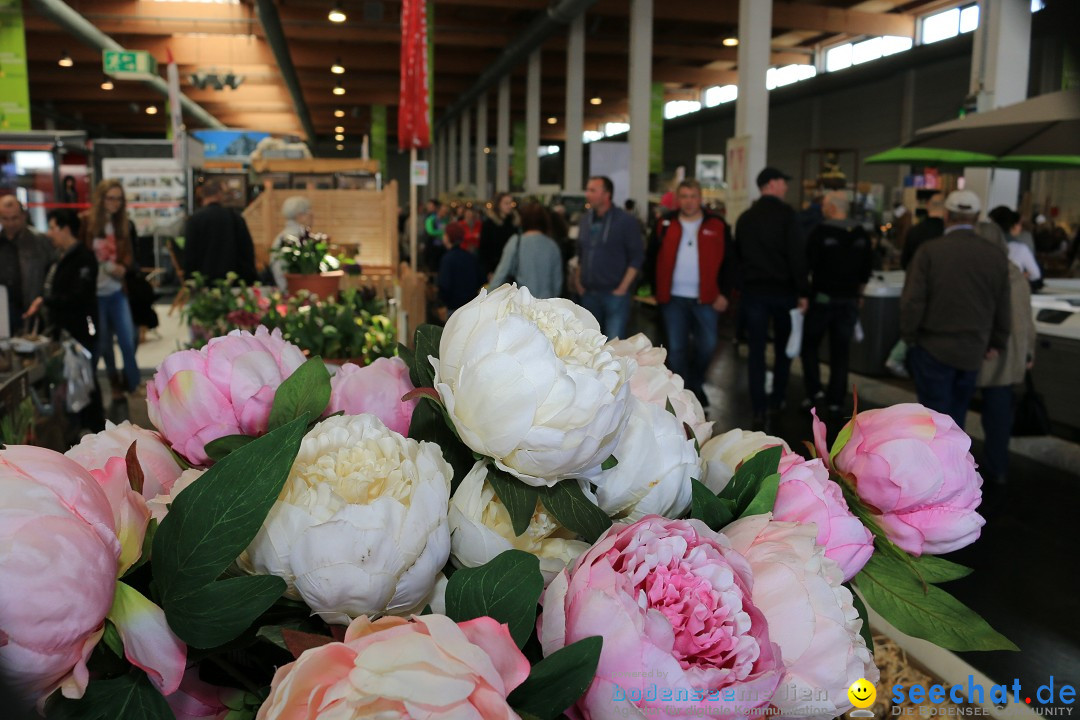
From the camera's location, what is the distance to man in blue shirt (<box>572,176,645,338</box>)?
22.8 ft

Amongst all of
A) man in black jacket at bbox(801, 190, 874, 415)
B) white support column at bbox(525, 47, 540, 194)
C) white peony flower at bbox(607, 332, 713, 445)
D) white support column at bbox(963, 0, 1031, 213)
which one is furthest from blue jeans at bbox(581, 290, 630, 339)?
white support column at bbox(525, 47, 540, 194)

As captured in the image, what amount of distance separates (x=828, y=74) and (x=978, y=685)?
22106 millimetres

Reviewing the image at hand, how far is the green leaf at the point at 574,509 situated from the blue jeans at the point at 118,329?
23.3 ft

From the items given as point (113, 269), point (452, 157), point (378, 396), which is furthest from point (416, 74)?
point (452, 157)

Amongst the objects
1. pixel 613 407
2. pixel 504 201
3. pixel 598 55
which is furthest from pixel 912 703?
pixel 598 55

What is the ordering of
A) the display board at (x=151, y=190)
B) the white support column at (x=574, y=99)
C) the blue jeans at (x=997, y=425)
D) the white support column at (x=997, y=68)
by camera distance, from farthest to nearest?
the white support column at (x=574, y=99) → the display board at (x=151, y=190) → the white support column at (x=997, y=68) → the blue jeans at (x=997, y=425)

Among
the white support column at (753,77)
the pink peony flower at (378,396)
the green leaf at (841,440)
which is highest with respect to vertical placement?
the white support column at (753,77)

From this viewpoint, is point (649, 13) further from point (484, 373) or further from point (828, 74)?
point (484, 373)

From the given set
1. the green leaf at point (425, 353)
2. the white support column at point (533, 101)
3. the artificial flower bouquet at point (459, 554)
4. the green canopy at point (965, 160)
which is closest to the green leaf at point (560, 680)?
the artificial flower bouquet at point (459, 554)

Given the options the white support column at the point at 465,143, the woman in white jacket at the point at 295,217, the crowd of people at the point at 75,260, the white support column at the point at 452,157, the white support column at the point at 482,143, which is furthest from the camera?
the white support column at the point at 452,157

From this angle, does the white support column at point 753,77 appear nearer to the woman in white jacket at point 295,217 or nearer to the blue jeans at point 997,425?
the blue jeans at point 997,425

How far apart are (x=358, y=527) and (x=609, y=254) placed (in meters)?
6.58

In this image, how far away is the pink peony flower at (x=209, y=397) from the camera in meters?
0.56

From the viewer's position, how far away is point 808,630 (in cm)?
49
